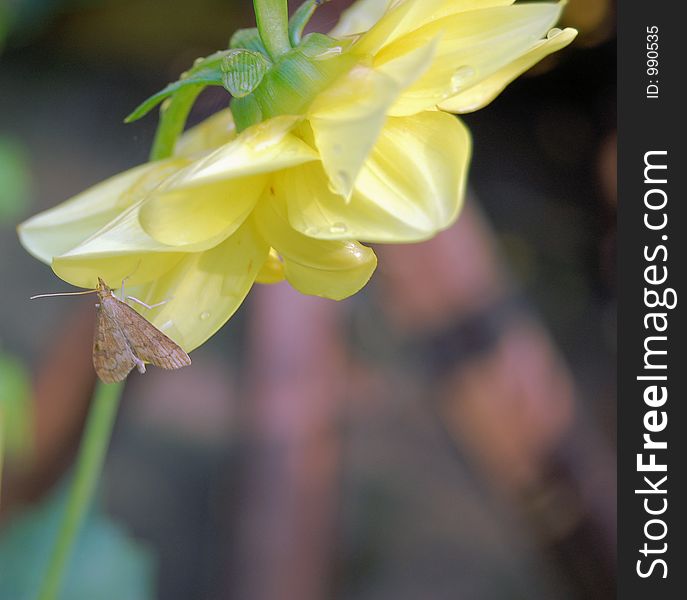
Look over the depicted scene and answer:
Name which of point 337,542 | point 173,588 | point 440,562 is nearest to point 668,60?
point 337,542

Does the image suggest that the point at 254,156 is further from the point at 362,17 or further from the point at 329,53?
the point at 362,17

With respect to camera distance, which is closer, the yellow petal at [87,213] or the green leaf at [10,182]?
the yellow petal at [87,213]

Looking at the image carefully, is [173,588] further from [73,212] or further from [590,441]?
[73,212]

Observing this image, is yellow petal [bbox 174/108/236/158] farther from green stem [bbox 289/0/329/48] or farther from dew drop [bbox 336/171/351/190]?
dew drop [bbox 336/171/351/190]

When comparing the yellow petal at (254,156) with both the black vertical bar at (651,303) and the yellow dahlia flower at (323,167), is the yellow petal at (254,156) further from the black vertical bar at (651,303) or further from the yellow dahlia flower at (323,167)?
the black vertical bar at (651,303)

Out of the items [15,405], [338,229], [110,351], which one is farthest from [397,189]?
[15,405]

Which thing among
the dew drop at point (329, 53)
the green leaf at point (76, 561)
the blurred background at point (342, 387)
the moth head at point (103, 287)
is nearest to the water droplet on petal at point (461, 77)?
the dew drop at point (329, 53)
